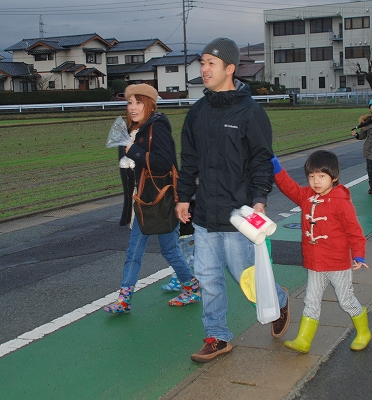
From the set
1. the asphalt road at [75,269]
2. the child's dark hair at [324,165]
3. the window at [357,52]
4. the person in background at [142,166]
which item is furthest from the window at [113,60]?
the child's dark hair at [324,165]

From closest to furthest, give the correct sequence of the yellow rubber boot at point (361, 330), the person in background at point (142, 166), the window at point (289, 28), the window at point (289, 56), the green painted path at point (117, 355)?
the green painted path at point (117, 355) → the yellow rubber boot at point (361, 330) → the person in background at point (142, 166) → the window at point (289, 28) → the window at point (289, 56)

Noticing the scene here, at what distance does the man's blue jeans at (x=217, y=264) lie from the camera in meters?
4.25

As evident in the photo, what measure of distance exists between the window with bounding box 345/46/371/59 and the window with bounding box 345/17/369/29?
239 centimetres

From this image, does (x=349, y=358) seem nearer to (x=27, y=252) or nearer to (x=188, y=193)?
(x=188, y=193)

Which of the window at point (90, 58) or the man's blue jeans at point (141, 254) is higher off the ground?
the window at point (90, 58)

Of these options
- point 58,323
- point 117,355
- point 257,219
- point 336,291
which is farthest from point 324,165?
A: point 58,323

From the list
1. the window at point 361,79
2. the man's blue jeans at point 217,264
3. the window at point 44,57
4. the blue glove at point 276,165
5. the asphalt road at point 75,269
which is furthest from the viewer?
the window at point 44,57

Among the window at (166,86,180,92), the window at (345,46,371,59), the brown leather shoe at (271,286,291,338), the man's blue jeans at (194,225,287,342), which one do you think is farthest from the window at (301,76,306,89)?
the man's blue jeans at (194,225,287,342)

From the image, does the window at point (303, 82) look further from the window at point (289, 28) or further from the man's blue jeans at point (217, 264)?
the man's blue jeans at point (217, 264)

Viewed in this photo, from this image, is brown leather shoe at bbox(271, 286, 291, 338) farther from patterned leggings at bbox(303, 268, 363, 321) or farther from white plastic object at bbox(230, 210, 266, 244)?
white plastic object at bbox(230, 210, 266, 244)

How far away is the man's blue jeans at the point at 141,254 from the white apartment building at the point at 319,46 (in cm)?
7276

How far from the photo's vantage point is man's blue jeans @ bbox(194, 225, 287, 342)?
425 cm

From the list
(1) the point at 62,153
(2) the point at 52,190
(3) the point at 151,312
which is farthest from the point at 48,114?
(3) the point at 151,312

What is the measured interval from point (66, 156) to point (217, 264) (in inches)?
667
